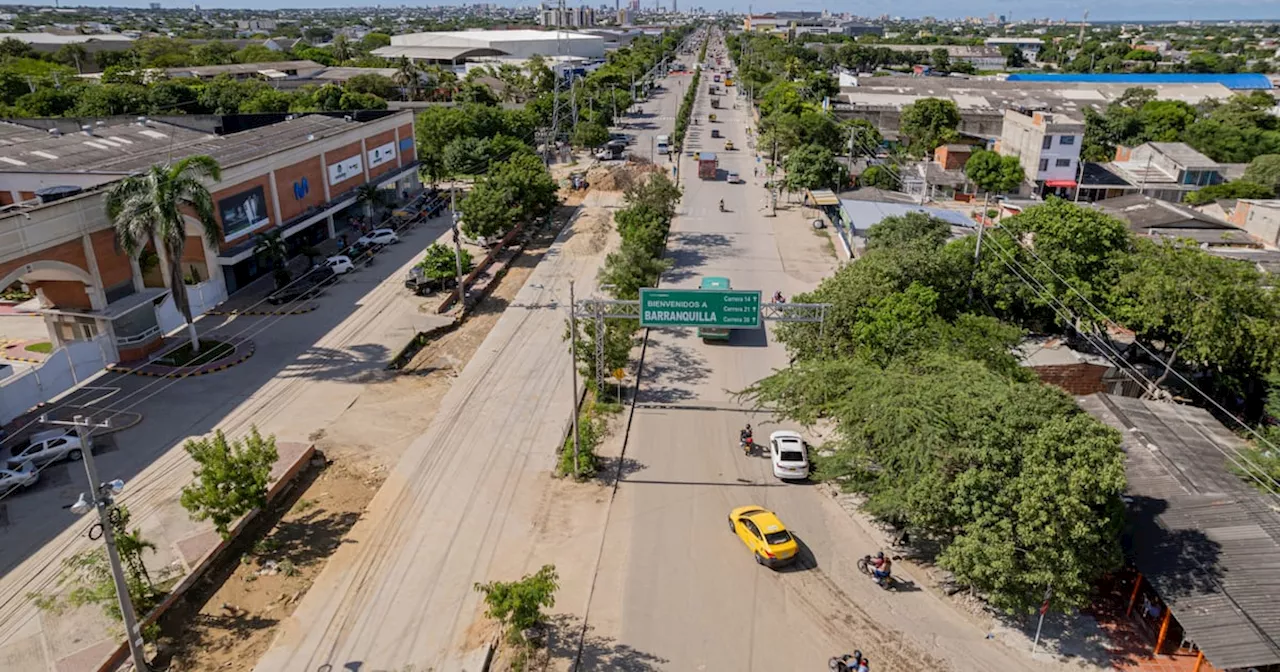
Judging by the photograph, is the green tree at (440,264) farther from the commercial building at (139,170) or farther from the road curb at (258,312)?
the commercial building at (139,170)

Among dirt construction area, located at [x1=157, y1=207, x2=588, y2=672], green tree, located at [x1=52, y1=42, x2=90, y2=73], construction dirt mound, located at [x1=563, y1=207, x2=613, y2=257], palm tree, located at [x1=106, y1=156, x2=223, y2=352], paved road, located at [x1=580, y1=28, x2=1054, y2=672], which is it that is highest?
green tree, located at [x1=52, y1=42, x2=90, y2=73]

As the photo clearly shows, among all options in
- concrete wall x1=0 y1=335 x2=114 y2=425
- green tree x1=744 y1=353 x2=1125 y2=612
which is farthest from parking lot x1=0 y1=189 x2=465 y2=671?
green tree x1=744 y1=353 x2=1125 y2=612

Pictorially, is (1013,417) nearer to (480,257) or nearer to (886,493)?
(886,493)

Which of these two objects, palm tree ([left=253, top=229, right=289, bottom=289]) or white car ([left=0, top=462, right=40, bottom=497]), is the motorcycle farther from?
palm tree ([left=253, top=229, right=289, bottom=289])

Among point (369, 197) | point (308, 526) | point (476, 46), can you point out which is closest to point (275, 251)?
point (369, 197)

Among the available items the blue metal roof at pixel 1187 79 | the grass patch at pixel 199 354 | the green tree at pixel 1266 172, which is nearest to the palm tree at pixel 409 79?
the grass patch at pixel 199 354

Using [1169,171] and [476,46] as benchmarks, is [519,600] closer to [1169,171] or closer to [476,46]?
[1169,171]
